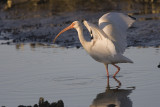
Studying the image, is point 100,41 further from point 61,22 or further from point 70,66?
point 61,22

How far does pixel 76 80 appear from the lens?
10.8 metres

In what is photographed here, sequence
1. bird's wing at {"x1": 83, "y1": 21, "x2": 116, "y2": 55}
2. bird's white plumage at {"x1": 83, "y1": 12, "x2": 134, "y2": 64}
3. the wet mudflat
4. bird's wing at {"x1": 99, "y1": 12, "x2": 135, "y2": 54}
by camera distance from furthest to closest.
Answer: bird's wing at {"x1": 99, "y1": 12, "x2": 135, "y2": 54} → bird's white plumage at {"x1": 83, "y1": 12, "x2": 134, "y2": 64} → bird's wing at {"x1": 83, "y1": 21, "x2": 116, "y2": 55} → the wet mudflat

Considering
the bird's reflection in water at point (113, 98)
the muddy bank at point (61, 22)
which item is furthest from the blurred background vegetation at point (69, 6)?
the bird's reflection in water at point (113, 98)

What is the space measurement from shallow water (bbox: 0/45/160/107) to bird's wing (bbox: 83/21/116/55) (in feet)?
2.51

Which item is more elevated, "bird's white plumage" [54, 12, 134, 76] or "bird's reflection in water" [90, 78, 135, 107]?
"bird's white plumage" [54, 12, 134, 76]

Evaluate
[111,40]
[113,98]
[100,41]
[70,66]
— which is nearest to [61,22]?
[70,66]

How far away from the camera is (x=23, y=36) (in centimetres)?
2180

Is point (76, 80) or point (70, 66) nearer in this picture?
point (76, 80)

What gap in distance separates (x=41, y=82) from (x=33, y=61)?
3136mm

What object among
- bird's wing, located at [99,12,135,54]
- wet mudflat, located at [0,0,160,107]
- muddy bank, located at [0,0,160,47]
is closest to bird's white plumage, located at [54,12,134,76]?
bird's wing, located at [99,12,135,54]

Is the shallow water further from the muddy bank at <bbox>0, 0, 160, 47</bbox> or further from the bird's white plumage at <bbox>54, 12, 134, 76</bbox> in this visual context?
the muddy bank at <bbox>0, 0, 160, 47</bbox>

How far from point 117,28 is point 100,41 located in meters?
0.76

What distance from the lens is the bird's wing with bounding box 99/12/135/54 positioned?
1112cm

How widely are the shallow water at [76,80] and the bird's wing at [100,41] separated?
30.1 inches
